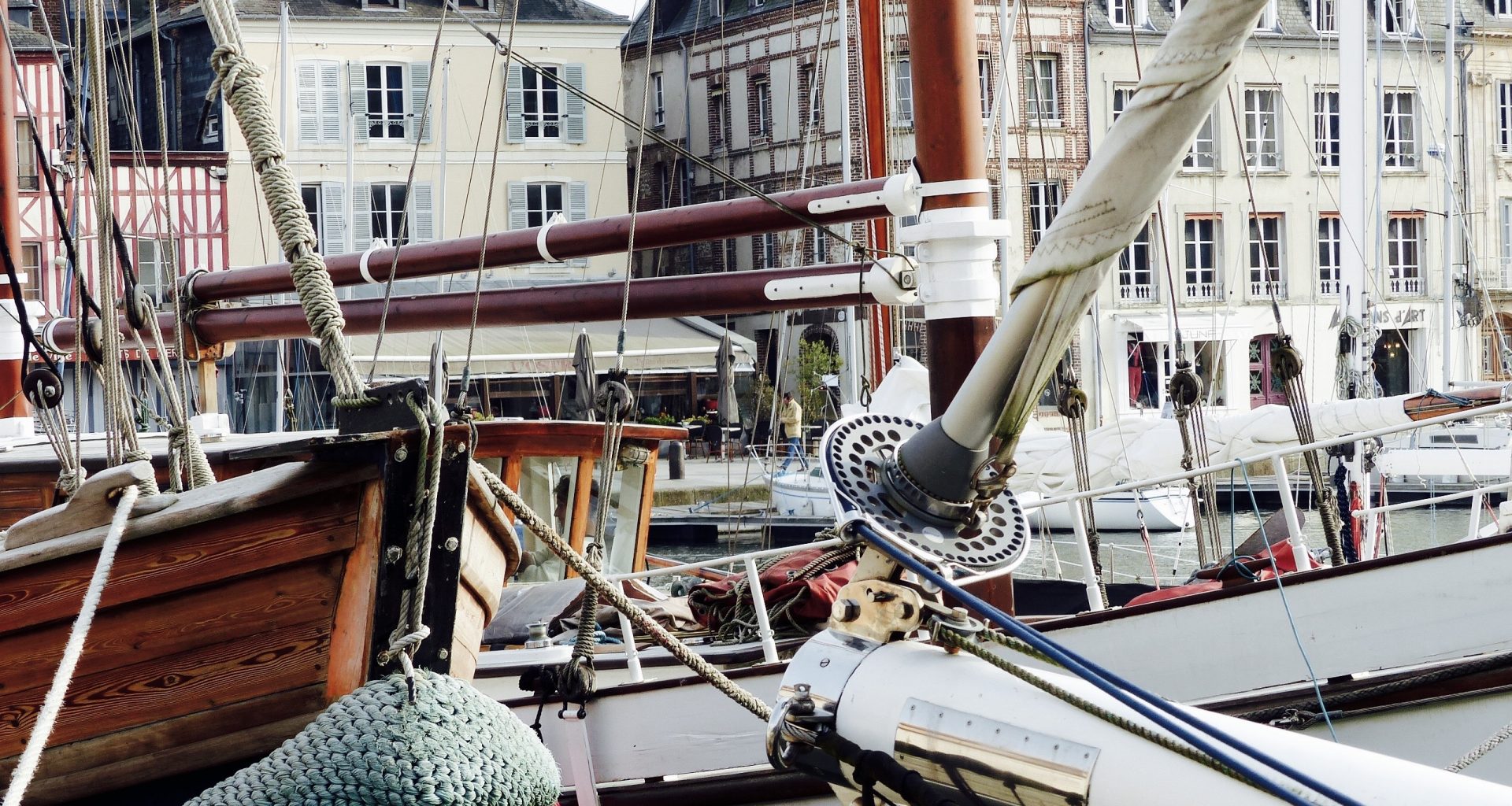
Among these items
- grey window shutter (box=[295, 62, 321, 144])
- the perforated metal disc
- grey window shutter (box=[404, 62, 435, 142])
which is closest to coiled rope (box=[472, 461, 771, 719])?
the perforated metal disc

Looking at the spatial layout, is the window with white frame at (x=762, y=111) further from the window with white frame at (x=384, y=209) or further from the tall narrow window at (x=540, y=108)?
the window with white frame at (x=384, y=209)

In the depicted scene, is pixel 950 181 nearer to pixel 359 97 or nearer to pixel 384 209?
pixel 384 209

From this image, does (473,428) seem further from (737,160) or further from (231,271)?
(737,160)

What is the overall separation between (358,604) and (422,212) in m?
25.9

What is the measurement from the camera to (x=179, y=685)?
3.41 metres

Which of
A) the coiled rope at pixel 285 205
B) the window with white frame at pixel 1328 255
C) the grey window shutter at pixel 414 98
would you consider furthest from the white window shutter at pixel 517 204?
the coiled rope at pixel 285 205

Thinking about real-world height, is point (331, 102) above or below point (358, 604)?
above

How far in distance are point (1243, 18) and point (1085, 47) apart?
30219mm

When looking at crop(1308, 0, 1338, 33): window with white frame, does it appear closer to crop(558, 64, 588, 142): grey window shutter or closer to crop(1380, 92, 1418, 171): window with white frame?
crop(1380, 92, 1418, 171): window with white frame

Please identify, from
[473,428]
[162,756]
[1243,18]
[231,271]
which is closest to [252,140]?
[473,428]

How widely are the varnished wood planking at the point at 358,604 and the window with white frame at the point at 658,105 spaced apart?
29.4m

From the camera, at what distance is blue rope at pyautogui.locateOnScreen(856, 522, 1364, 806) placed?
1975 millimetres

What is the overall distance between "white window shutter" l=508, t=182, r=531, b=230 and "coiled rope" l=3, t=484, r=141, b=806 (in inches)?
1039

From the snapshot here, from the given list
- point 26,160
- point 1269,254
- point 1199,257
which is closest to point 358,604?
point 26,160
